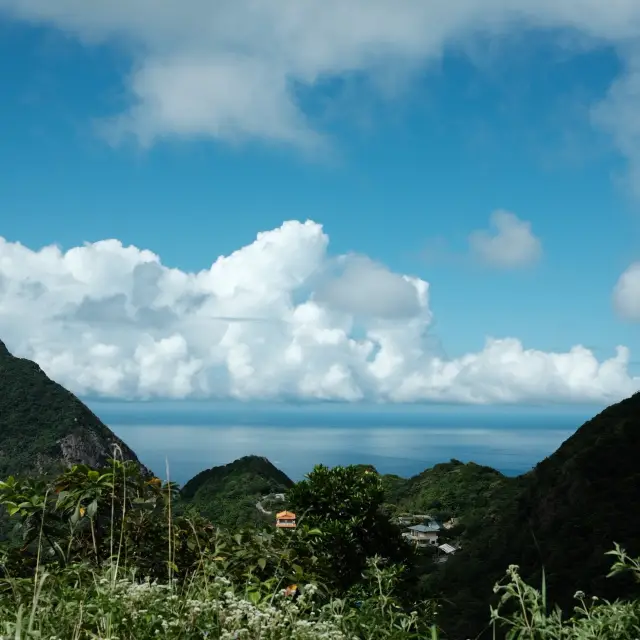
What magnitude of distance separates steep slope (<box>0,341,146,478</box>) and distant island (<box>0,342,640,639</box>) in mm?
13930

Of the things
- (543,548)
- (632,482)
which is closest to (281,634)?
(543,548)

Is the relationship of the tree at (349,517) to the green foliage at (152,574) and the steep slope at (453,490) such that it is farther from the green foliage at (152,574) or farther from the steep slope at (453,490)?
the steep slope at (453,490)

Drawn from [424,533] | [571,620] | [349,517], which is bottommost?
[424,533]

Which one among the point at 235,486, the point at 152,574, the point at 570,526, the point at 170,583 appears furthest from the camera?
the point at 235,486

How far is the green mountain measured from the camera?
4044 centimetres

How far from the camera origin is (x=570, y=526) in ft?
61.6

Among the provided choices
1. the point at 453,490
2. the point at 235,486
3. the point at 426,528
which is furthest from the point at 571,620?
the point at 235,486

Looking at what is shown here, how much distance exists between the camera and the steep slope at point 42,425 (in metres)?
61.1

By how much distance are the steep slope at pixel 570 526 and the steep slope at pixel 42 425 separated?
42234mm

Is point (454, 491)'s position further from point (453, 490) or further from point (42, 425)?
point (42, 425)

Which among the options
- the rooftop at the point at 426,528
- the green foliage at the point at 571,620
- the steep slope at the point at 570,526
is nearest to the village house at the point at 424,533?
the rooftop at the point at 426,528

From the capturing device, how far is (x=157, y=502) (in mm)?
5363

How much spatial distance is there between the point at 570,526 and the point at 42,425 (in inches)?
2196

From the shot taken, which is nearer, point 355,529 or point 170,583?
point 170,583
